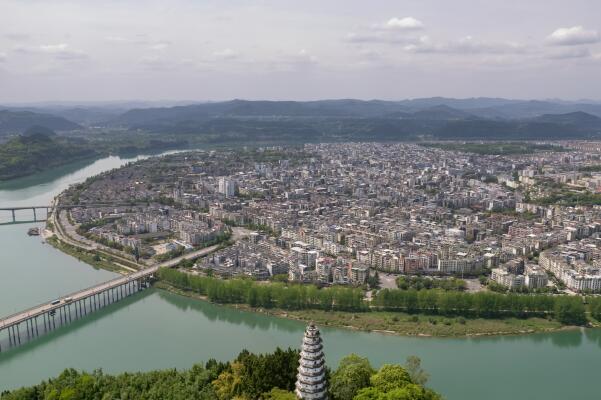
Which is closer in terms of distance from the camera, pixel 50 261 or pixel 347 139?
pixel 50 261

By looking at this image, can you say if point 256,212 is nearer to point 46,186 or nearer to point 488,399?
point 488,399

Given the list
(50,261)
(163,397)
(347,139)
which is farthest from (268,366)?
(347,139)

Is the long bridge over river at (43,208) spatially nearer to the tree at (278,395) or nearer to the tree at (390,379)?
the tree at (278,395)

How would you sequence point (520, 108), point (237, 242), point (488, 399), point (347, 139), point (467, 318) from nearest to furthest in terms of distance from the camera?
point (488, 399) < point (467, 318) < point (237, 242) < point (347, 139) < point (520, 108)

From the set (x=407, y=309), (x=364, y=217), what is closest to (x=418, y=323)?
(x=407, y=309)

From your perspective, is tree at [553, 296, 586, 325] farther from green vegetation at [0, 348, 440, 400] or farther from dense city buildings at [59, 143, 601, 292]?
green vegetation at [0, 348, 440, 400]
